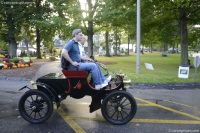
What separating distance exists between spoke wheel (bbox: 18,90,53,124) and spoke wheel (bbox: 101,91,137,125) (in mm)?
1181

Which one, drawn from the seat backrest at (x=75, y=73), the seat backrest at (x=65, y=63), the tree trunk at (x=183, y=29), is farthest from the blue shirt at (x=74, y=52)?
the tree trunk at (x=183, y=29)

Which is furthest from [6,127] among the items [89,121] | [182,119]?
[182,119]

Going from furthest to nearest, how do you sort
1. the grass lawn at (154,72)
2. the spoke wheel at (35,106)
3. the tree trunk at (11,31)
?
the tree trunk at (11,31), the grass lawn at (154,72), the spoke wheel at (35,106)

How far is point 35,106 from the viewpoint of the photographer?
4.91 m

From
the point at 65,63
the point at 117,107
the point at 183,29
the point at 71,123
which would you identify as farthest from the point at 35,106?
the point at 183,29

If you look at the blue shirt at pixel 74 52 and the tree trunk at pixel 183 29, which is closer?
the blue shirt at pixel 74 52

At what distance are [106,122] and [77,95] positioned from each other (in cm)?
88

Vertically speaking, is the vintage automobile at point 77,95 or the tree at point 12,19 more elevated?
the tree at point 12,19

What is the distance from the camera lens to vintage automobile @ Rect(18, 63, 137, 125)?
4789 millimetres

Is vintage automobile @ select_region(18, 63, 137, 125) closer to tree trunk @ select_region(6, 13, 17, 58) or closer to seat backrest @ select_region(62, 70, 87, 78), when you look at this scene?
seat backrest @ select_region(62, 70, 87, 78)

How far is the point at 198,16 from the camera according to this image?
59.9 feet

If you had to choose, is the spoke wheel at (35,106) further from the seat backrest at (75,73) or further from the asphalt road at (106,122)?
the seat backrest at (75,73)

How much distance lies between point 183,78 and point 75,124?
7439 mm

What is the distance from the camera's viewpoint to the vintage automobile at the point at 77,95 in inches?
189
